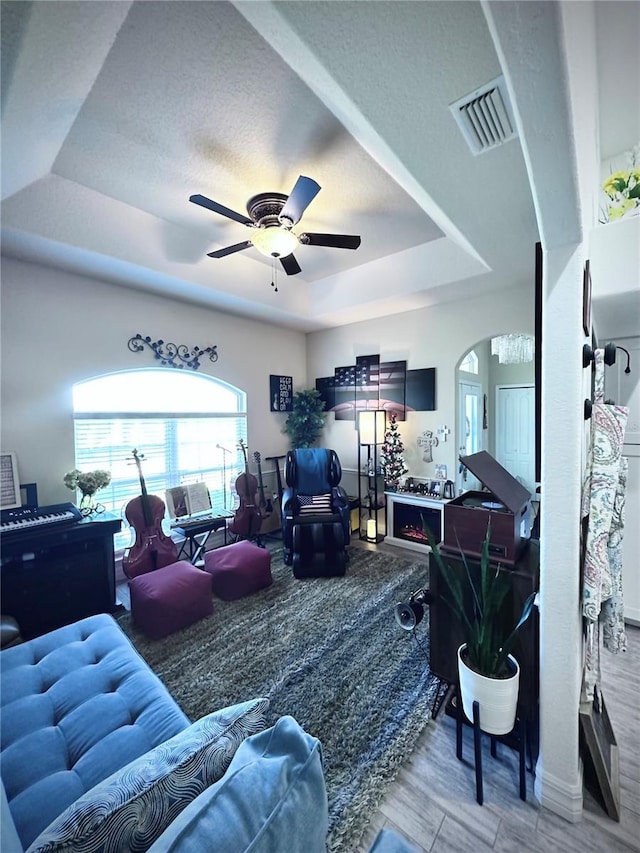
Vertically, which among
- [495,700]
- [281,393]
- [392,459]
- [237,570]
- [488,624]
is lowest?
[237,570]

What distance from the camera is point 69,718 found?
1.29 metres

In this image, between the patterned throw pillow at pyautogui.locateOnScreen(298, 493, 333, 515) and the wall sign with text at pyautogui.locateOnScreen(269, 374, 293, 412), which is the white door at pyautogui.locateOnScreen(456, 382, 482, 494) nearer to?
the patterned throw pillow at pyautogui.locateOnScreen(298, 493, 333, 515)

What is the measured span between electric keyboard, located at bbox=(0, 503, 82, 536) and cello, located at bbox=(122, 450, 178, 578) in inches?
17.2

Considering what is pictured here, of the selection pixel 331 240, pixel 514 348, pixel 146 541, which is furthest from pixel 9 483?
pixel 514 348

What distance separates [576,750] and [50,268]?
14.2 ft

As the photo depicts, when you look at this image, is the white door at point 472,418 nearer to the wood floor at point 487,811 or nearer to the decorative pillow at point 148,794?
the wood floor at point 487,811

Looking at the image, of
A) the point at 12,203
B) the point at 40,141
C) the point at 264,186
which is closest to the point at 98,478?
the point at 12,203

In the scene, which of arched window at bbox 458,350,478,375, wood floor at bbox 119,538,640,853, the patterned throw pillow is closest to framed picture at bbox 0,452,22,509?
the patterned throw pillow

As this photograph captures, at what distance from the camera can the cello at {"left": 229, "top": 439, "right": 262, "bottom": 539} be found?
3.79 meters

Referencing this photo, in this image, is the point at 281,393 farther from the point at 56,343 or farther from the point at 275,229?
the point at 275,229

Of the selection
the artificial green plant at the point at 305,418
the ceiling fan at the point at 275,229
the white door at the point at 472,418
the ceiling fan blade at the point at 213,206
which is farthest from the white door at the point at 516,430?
the ceiling fan blade at the point at 213,206

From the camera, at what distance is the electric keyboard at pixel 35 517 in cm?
234

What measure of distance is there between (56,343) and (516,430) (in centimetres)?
624

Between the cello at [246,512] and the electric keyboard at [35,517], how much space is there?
1502 mm
